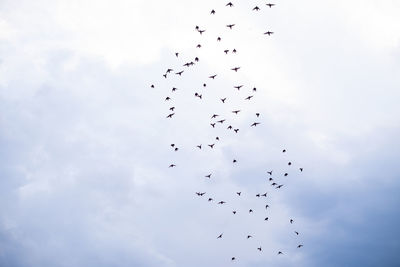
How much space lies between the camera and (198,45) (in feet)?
149

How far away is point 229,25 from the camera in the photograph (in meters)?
44.3

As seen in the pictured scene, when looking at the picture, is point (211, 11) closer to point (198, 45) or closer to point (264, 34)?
point (198, 45)

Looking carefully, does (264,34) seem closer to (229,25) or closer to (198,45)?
(229,25)

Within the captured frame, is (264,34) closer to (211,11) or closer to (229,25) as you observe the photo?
(229,25)

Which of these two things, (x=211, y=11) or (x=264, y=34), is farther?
(x=264, y=34)

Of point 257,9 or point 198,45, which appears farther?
point 198,45

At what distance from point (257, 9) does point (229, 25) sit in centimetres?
388

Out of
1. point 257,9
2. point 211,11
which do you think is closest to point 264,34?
point 257,9

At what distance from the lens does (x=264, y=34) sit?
4550cm

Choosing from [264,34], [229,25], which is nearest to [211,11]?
[229,25]

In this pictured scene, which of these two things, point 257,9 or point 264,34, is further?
point 264,34

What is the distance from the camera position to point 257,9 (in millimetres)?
42375

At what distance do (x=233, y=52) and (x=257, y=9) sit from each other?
5.88 metres

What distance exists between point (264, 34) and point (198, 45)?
840 centimetres
